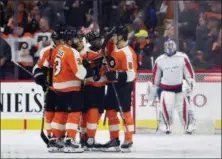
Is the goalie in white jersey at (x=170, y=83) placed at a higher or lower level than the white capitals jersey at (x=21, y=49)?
lower

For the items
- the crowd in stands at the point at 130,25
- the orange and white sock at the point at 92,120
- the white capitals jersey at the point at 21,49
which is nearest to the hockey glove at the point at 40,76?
the orange and white sock at the point at 92,120

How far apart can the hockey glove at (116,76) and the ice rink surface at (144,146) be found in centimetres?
89

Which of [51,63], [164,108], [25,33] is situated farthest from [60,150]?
[25,33]

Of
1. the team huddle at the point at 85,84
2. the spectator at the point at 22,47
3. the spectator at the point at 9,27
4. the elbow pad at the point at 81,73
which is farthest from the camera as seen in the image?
the spectator at the point at 9,27

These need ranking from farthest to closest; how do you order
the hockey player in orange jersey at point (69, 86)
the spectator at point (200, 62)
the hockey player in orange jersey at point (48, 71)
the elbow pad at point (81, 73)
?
the spectator at point (200, 62), the hockey player in orange jersey at point (48, 71), the hockey player in orange jersey at point (69, 86), the elbow pad at point (81, 73)

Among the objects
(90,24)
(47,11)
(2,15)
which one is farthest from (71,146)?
(2,15)

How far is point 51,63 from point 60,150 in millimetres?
1034

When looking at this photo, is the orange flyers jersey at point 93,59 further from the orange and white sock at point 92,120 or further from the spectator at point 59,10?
the spectator at point 59,10

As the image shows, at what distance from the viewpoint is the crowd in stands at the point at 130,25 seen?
1592 centimetres

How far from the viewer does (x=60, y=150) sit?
1255 cm

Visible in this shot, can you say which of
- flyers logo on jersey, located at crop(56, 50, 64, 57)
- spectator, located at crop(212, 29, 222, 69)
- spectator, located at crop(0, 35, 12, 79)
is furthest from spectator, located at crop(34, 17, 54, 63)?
flyers logo on jersey, located at crop(56, 50, 64, 57)

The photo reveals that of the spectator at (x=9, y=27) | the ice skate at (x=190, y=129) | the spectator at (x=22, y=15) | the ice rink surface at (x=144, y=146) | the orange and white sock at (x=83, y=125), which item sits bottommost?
the ice rink surface at (x=144, y=146)

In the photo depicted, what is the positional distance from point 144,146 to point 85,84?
1575 millimetres

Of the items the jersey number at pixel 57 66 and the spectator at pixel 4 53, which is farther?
the spectator at pixel 4 53
